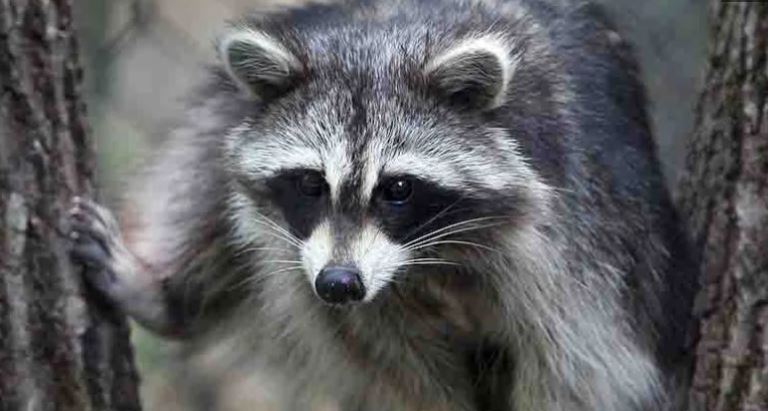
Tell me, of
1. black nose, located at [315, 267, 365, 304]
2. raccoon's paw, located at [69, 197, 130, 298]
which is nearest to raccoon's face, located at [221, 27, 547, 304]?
black nose, located at [315, 267, 365, 304]

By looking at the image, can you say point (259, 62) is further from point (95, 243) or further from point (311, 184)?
point (95, 243)

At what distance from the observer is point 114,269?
2.98m

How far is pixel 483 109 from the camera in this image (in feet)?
8.96

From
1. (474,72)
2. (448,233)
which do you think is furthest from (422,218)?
(474,72)

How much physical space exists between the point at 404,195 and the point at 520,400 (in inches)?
24.2

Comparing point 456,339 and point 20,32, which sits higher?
point 20,32

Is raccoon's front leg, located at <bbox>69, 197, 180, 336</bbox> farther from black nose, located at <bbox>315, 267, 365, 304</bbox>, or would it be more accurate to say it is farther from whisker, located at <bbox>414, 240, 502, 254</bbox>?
whisker, located at <bbox>414, 240, 502, 254</bbox>

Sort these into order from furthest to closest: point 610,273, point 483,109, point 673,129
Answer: point 673,129
point 610,273
point 483,109

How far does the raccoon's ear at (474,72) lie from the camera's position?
265cm

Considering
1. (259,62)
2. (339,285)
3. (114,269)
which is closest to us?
(339,285)

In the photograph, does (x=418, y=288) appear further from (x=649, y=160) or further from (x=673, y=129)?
(x=673, y=129)

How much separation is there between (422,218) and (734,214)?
1.77 ft

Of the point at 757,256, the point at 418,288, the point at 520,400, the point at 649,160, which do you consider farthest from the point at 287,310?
the point at 757,256

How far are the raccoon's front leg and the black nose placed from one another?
518mm
